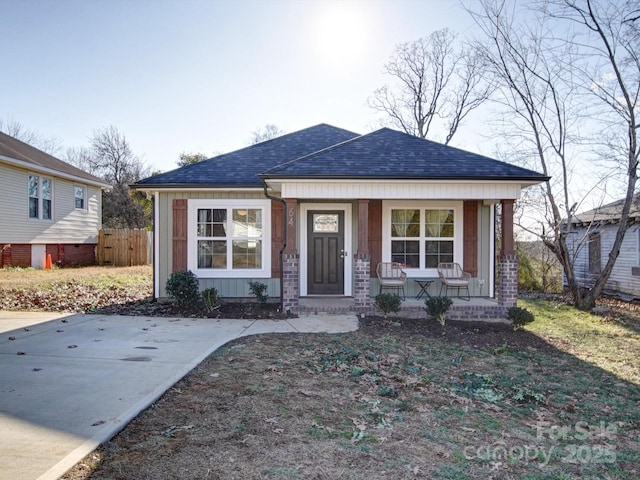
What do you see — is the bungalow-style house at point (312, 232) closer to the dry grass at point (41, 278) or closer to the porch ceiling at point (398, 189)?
the porch ceiling at point (398, 189)

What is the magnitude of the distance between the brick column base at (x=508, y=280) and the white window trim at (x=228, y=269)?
5.04 meters

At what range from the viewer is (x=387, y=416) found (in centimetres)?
374

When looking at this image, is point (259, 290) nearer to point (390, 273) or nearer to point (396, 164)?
point (390, 273)

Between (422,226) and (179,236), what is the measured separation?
223 inches

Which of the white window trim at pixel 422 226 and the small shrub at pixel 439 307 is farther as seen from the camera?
the white window trim at pixel 422 226

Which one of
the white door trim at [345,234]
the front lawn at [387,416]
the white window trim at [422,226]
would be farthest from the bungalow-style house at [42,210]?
the front lawn at [387,416]

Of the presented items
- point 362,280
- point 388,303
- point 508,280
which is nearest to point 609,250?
point 508,280

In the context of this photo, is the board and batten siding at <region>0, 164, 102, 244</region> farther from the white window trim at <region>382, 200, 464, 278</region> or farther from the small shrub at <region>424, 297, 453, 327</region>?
the small shrub at <region>424, 297, 453, 327</region>

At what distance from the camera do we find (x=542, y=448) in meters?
3.21

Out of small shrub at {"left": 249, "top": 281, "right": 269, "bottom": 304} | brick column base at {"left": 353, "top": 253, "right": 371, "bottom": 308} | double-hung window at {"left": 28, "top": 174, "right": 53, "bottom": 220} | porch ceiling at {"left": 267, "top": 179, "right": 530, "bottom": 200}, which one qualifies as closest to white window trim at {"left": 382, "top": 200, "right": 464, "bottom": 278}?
porch ceiling at {"left": 267, "top": 179, "right": 530, "bottom": 200}

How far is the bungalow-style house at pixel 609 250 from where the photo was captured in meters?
13.3

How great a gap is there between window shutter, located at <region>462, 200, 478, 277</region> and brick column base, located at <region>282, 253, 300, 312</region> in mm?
4116

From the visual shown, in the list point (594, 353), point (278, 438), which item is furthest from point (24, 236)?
point (594, 353)

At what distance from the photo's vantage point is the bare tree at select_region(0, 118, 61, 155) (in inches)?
1224
